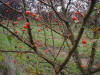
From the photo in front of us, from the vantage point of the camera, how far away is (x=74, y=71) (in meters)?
2.88

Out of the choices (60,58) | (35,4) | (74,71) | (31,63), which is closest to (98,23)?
(35,4)

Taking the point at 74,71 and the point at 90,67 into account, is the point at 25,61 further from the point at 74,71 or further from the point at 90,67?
the point at 90,67

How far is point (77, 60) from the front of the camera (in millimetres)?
1829

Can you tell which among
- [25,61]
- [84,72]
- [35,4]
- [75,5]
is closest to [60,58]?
[25,61]

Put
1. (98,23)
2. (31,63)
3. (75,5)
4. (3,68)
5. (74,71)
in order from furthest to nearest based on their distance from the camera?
1. (31,63)
2. (74,71)
3. (98,23)
4. (75,5)
5. (3,68)

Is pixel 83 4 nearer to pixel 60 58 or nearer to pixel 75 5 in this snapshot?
pixel 75 5

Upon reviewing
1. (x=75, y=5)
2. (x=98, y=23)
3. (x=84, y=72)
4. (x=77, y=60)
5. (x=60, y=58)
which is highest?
(x=75, y=5)

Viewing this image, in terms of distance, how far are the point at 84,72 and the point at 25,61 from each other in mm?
1820

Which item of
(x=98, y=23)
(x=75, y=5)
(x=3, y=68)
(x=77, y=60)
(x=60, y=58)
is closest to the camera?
(x=3, y=68)

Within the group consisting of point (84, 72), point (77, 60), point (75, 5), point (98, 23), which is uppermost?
point (75, 5)

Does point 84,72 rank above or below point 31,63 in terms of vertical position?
above

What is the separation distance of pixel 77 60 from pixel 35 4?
109 centimetres

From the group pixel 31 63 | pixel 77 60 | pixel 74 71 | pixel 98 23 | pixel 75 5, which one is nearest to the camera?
pixel 77 60

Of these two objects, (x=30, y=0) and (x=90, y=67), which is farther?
(x=90, y=67)
